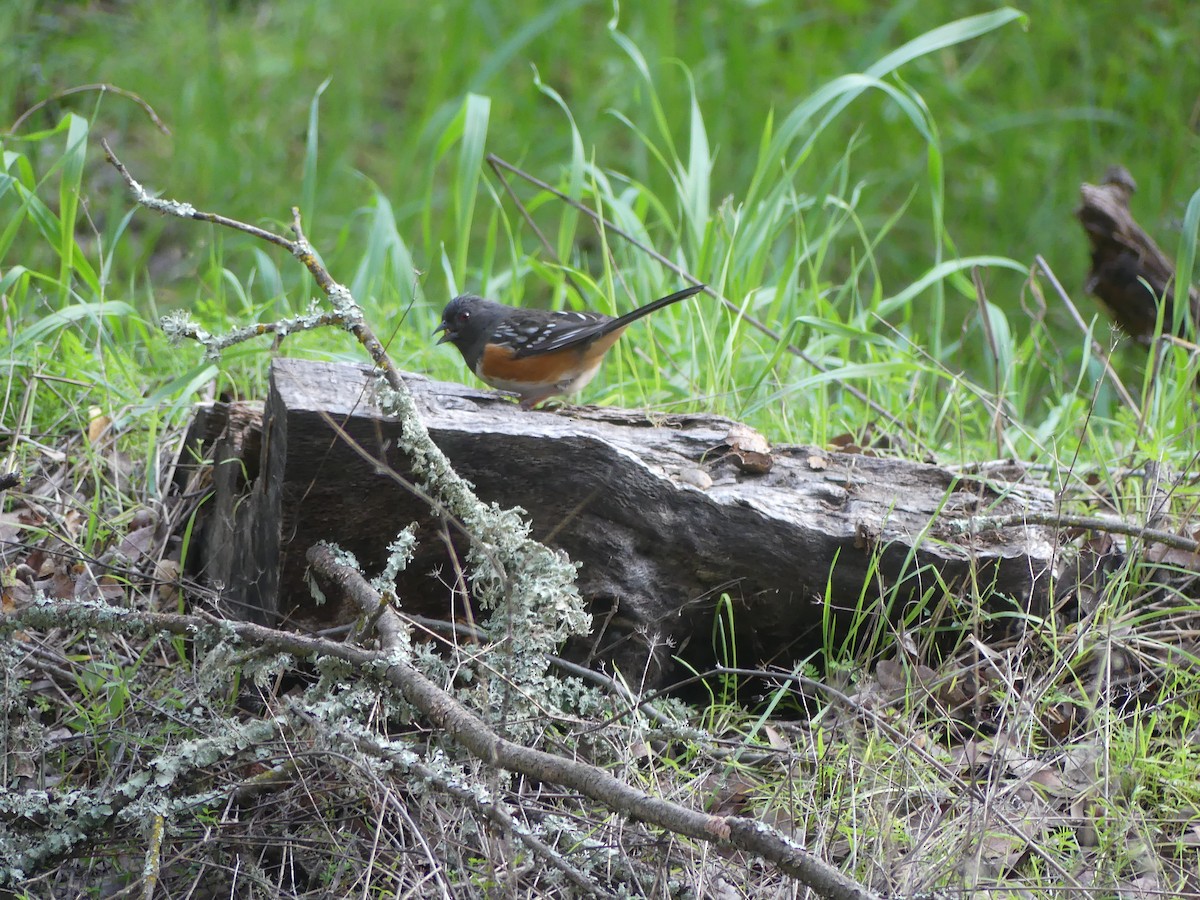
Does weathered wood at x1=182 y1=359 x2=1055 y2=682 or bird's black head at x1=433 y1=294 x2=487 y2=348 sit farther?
bird's black head at x1=433 y1=294 x2=487 y2=348

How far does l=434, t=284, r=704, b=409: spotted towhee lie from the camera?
3.71 meters

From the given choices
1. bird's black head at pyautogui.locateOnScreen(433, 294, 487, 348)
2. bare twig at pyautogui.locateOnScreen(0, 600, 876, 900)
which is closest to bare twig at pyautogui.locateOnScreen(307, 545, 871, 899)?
bare twig at pyautogui.locateOnScreen(0, 600, 876, 900)

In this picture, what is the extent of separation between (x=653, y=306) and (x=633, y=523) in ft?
3.33

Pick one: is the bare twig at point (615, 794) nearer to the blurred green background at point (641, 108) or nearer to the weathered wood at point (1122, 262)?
the weathered wood at point (1122, 262)

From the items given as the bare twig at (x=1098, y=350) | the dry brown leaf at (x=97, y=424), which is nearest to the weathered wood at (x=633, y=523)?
the bare twig at (x=1098, y=350)

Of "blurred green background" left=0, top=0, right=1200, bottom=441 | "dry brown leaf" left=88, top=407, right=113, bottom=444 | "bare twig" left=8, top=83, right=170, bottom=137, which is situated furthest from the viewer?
"blurred green background" left=0, top=0, right=1200, bottom=441

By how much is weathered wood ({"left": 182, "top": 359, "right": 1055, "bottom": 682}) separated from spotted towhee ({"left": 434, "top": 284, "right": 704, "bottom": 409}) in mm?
897

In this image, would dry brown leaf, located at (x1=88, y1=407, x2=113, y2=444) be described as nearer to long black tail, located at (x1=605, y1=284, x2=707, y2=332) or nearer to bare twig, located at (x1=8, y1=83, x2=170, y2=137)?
bare twig, located at (x1=8, y1=83, x2=170, y2=137)

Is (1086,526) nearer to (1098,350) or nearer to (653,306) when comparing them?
(1098,350)

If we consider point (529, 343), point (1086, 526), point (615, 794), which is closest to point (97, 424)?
point (529, 343)

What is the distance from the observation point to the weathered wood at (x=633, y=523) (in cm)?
244

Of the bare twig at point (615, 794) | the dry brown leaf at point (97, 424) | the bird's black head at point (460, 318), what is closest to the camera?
the bare twig at point (615, 794)

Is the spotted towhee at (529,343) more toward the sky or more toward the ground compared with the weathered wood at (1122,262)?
more toward the ground

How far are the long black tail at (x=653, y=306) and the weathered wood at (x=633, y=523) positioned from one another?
1.96 feet
